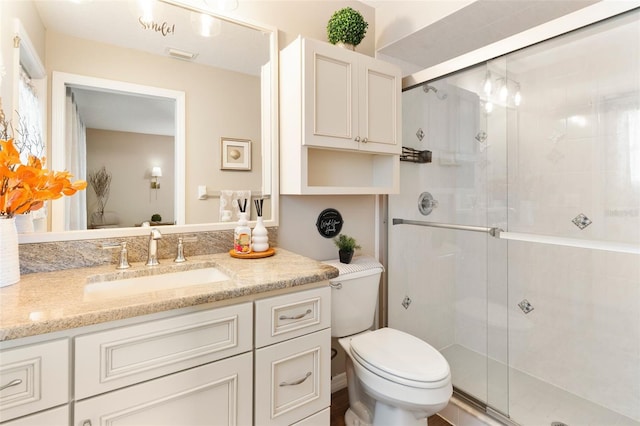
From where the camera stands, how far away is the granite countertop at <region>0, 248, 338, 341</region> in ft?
2.39

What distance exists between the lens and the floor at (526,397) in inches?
65.3

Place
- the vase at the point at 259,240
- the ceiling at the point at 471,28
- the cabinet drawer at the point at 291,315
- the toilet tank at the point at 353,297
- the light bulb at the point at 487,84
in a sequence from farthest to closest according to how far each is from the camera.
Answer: the light bulb at the point at 487,84
the ceiling at the point at 471,28
the toilet tank at the point at 353,297
the vase at the point at 259,240
the cabinet drawer at the point at 291,315

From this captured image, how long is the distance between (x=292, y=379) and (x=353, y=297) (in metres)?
0.61

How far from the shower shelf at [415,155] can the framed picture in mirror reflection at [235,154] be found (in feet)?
3.38

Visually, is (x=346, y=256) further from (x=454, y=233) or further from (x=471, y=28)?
(x=471, y=28)

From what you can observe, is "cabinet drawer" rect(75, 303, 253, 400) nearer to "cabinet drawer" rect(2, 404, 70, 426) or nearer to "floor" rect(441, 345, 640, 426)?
"cabinet drawer" rect(2, 404, 70, 426)

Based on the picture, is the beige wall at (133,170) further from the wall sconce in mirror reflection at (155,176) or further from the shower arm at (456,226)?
the shower arm at (456,226)

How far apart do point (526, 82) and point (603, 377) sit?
173 cm

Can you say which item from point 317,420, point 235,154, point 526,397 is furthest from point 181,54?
Result: point 526,397

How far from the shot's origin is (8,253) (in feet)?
3.14

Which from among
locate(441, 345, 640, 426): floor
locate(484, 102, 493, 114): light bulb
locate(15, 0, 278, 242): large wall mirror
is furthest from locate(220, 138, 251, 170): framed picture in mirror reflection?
locate(441, 345, 640, 426): floor

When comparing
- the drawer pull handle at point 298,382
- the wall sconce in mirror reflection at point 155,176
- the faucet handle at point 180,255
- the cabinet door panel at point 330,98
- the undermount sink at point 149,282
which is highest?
the cabinet door panel at point 330,98

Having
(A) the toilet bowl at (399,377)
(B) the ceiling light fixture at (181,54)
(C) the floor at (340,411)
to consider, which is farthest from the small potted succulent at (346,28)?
(C) the floor at (340,411)

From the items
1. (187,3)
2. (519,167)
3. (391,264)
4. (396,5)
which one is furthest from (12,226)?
(519,167)
